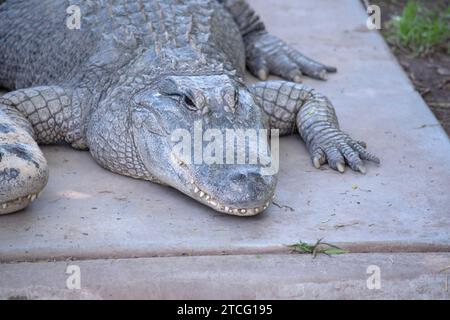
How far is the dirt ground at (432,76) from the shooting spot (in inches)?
247

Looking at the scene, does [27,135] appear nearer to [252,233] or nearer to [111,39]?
[111,39]

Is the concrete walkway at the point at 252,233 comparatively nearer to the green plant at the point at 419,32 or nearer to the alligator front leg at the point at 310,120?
the alligator front leg at the point at 310,120

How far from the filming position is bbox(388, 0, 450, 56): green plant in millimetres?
7227

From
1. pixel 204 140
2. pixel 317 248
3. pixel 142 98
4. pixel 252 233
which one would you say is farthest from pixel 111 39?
pixel 317 248

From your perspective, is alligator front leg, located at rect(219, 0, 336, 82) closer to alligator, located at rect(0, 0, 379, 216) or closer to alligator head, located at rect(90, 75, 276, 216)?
alligator, located at rect(0, 0, 379, 216)

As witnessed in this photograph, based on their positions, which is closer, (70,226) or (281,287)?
(281,287)

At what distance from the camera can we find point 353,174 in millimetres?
4969

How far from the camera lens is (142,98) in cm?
481

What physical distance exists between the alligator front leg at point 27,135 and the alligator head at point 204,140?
14.1 inches

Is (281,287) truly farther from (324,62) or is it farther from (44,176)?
(324,62)

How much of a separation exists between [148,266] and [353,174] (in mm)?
1553

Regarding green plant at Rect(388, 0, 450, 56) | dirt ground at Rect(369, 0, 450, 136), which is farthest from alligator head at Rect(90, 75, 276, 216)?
green plant at Rect(388, 0, 450, 56)

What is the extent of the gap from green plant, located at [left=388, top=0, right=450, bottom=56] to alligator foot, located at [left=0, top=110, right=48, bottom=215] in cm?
395
